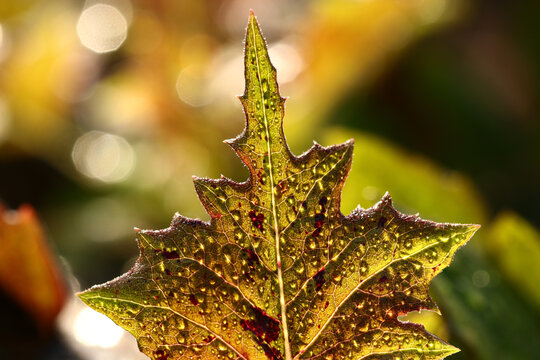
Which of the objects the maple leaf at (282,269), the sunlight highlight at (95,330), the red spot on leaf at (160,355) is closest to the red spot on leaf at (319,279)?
the maple leaf at (282,269)

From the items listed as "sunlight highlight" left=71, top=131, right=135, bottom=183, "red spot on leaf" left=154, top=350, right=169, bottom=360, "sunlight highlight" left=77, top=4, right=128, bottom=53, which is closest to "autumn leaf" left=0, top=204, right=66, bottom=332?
"red spot on leaf" left=154, top=350, right=169, bottom=360

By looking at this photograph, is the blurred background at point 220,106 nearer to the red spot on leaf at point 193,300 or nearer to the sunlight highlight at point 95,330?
the sunlight highlight at point 95,330

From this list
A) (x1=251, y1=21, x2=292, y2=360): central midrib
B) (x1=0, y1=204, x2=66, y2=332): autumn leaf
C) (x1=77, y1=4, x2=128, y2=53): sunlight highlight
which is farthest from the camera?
(x1=77, y1=4, x2=128, y2=53): sunlight highlight

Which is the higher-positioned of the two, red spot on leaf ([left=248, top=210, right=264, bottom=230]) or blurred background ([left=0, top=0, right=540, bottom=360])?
blurred background ([left=0, top=0, right=540, bottom=360])

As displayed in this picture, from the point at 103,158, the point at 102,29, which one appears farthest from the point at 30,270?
the point at 102,29

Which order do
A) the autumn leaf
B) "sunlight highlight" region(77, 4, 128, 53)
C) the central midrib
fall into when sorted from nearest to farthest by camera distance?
the central midrib → the autumn leaf → "sunlight highlight" region(77, 4, 128, 53)

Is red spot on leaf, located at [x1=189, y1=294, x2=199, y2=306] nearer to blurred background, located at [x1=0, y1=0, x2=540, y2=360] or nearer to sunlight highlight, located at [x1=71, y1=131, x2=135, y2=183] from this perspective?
blurred background, located at [x1=0, y1=0, x2=540, y2=360]

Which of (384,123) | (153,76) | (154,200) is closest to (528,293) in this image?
(384,123)

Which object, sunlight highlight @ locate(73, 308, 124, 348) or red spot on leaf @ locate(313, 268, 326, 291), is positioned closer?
red spot on leaf @ locate(313, 268, 326, 291)

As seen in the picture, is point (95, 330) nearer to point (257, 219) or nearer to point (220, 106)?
point (257, 219)

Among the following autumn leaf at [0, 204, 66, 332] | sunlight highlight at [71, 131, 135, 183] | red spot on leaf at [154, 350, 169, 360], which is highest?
sunlight highlight at [71, 131, 135, 183]
